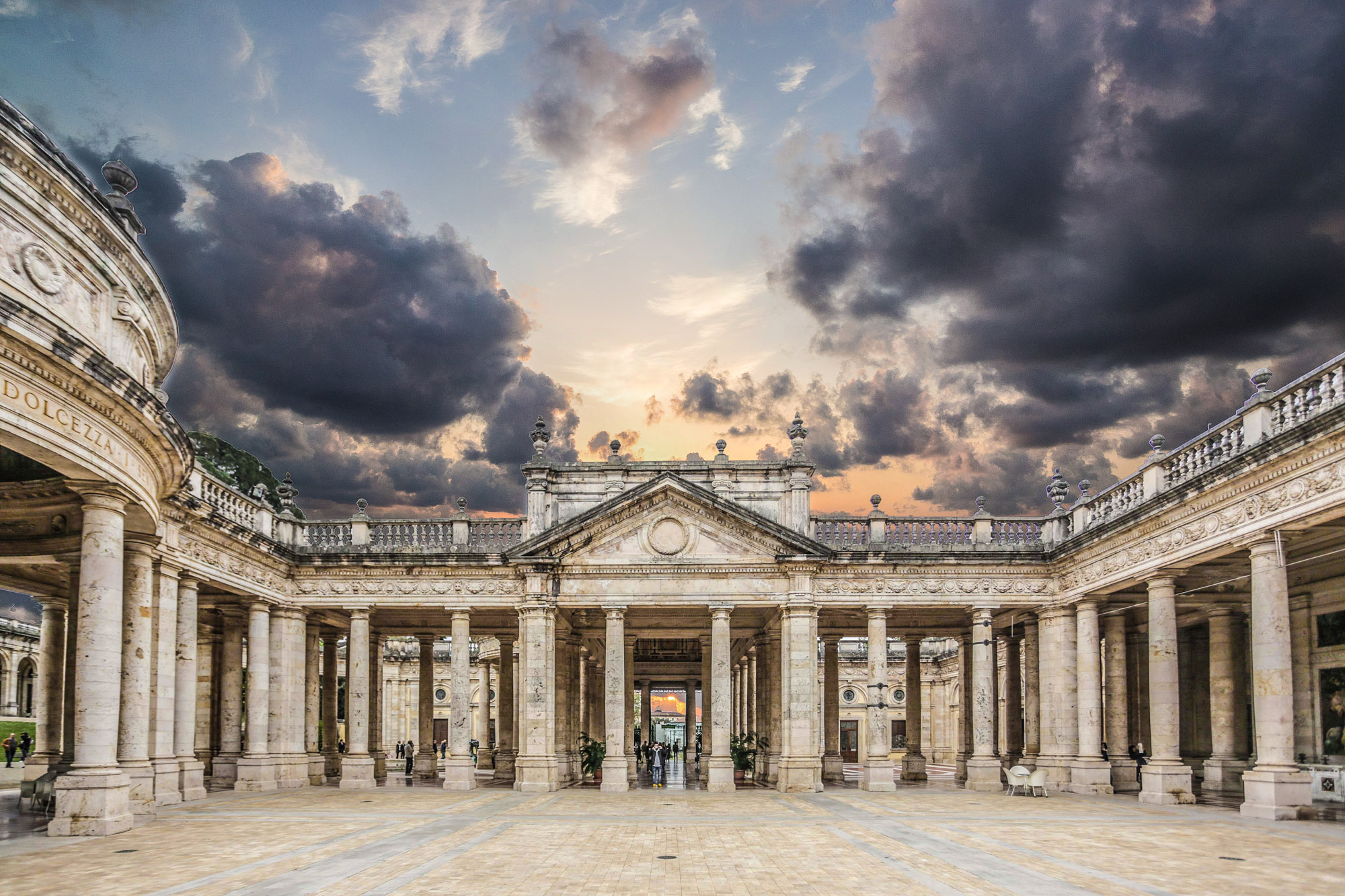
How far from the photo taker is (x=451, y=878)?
1559 cm

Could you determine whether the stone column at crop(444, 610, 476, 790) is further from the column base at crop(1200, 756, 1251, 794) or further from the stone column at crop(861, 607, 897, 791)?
the column base at crop(1200, 756, 1251, 794)

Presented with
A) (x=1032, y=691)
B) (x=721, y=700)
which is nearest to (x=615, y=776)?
(x=721, y=700)

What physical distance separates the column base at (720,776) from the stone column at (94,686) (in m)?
18.7

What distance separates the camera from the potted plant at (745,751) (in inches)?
1620

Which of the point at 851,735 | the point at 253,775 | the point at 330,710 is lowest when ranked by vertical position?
the point at 851,735

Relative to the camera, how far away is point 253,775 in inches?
1283

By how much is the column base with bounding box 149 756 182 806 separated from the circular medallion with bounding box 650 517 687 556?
15.2 metres

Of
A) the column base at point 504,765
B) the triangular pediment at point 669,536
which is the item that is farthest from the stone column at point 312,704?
the triangular pediment at point 669,536

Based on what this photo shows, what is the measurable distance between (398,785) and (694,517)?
14.0 m

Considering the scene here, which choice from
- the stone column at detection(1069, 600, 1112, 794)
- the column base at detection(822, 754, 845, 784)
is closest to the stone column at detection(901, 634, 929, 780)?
the column base at detection(822, 754, 845, 784)

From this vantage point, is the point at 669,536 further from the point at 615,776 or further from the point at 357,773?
the point at 357,773

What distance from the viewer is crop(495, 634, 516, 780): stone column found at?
39094 millimetres

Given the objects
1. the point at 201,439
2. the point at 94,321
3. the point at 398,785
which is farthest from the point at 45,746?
the point at 201,439

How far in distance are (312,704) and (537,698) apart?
940cm
